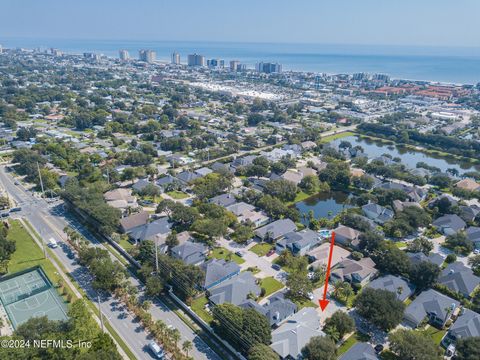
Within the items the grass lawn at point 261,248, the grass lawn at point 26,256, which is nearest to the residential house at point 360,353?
the grass lawn at point 261,248

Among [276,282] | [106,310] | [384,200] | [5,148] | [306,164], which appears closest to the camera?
[106,310]

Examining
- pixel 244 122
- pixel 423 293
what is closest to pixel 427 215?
pixel 423 293

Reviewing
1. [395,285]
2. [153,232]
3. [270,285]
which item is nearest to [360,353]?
[395,285]

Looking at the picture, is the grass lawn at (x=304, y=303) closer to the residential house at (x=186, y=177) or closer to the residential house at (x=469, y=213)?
the residential house at (x=469, y=213)

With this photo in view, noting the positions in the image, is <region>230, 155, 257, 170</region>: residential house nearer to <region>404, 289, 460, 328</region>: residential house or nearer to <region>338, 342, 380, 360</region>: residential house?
<region>404, 289, 460, 328</region>: residential house

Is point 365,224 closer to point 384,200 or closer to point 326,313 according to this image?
point 384,200

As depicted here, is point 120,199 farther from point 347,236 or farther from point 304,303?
point 347,236
